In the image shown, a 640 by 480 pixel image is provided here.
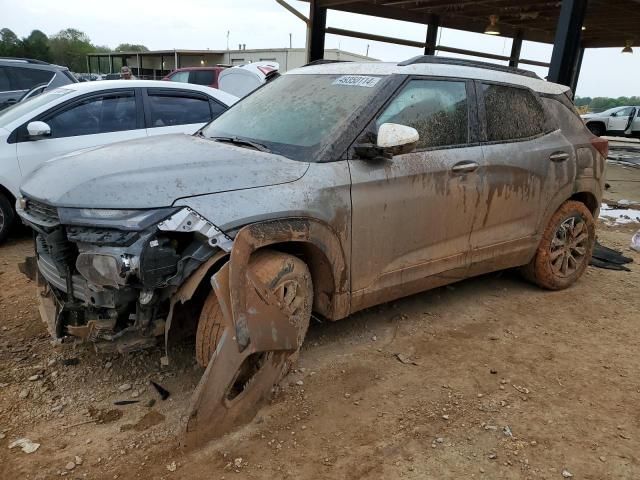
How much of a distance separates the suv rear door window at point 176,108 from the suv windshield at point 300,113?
2442 mm

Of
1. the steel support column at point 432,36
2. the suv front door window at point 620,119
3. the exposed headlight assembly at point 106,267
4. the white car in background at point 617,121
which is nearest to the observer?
the exposed headlight assembly at point 106,267

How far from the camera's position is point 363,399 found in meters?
2.97

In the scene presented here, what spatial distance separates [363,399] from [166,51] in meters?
32.9

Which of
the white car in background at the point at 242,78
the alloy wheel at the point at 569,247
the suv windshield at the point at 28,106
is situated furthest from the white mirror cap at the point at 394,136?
the white car in background at the point at 242,78

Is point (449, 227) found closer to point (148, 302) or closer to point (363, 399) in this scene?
point (363, 399)

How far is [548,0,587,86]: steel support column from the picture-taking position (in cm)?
670

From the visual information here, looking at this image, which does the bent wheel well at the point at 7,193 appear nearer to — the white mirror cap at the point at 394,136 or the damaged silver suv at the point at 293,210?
the damaged silver suv at the point at 293,210

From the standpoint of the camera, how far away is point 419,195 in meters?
3.38

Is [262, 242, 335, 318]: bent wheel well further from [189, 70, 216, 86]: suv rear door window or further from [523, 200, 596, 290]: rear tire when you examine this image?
[189, 70, 216, 86]: suv rear door window

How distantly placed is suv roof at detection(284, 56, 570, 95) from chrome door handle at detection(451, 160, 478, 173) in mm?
643

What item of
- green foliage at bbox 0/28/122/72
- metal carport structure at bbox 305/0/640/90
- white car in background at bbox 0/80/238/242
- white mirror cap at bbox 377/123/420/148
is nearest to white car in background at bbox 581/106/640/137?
metal carport structure at bbox 305/0/640/90

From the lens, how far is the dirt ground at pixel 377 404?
2.46 metres

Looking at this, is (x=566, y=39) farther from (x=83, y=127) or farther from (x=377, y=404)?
(x=83, y=127)

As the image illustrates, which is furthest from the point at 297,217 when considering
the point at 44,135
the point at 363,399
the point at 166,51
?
the point at 166,51
